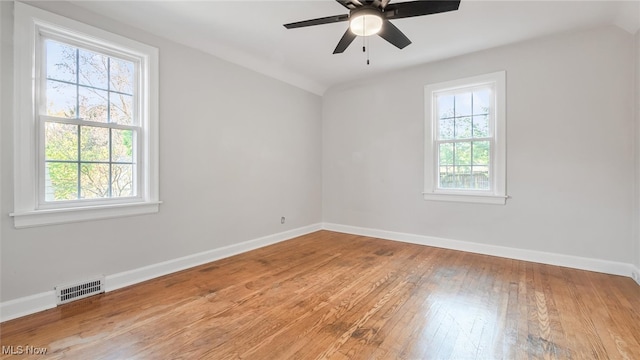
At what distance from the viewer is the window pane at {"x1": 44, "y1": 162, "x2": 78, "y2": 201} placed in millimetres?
2484

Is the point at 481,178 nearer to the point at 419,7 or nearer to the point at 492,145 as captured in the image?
the point at 492,145

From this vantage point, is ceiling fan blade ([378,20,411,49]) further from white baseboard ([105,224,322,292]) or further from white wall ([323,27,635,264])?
white baseboard ([105,224,322,292])

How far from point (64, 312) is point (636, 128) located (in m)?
5.78

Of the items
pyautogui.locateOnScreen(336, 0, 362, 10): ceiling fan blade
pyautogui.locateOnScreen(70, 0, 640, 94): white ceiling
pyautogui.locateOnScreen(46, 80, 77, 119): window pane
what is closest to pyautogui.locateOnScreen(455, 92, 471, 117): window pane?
pyautogui.locateOnScreen(70, 0, 640, 94): white ceiling

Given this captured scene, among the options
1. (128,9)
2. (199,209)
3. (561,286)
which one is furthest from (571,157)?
(128,9)

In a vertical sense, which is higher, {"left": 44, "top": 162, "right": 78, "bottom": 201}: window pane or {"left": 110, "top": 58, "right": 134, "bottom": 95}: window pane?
{"left": 110, "top": 58, "right": 134, "bottom": 95}: window pane

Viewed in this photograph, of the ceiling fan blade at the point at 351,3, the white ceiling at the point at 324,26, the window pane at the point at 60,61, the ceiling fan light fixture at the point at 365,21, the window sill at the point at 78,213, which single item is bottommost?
the window sill at the point at 78,213

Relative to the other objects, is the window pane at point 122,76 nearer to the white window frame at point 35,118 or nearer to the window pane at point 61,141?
the white window frame at point 35,118

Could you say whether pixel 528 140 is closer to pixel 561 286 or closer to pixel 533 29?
pixel 533 29

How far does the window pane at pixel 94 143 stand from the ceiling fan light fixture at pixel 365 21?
2608 millimetres

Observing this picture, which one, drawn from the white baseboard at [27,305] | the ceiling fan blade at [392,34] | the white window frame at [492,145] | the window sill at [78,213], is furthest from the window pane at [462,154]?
the white baseboard at [27,305]

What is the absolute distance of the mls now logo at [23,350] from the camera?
1.79m

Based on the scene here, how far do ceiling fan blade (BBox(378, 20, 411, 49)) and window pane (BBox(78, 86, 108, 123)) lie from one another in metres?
2.76

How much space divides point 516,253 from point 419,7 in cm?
330
